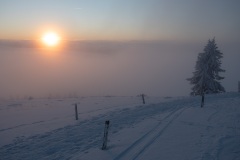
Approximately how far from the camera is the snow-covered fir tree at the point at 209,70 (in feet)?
157

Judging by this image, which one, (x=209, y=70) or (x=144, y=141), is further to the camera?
(x=209, y=70)

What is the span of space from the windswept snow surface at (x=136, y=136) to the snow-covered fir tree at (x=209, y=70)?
2192 centimetres

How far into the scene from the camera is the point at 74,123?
21.5 meters

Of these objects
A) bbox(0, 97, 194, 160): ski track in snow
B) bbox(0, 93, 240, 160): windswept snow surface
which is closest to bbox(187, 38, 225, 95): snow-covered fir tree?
bbox(0, 93, 240, 160): windswept snow surface

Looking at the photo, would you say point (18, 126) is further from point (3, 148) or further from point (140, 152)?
point (140, 152)

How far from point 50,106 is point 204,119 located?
1918cm

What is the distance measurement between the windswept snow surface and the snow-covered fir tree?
21.9 metres

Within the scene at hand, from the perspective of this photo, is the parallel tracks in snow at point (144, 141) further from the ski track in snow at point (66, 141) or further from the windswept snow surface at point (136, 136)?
the ski track in snow at point (66, 141)

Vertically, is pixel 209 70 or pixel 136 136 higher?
pixel 209 70

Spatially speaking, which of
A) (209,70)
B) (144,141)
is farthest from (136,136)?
(209,70)

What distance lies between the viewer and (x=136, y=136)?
52.4 ft

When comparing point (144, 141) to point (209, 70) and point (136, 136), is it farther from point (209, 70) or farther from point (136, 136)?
point (209, 70)

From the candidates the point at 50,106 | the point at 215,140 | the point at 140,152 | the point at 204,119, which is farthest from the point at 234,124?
the point at 50,106

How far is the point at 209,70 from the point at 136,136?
35.2 metres
